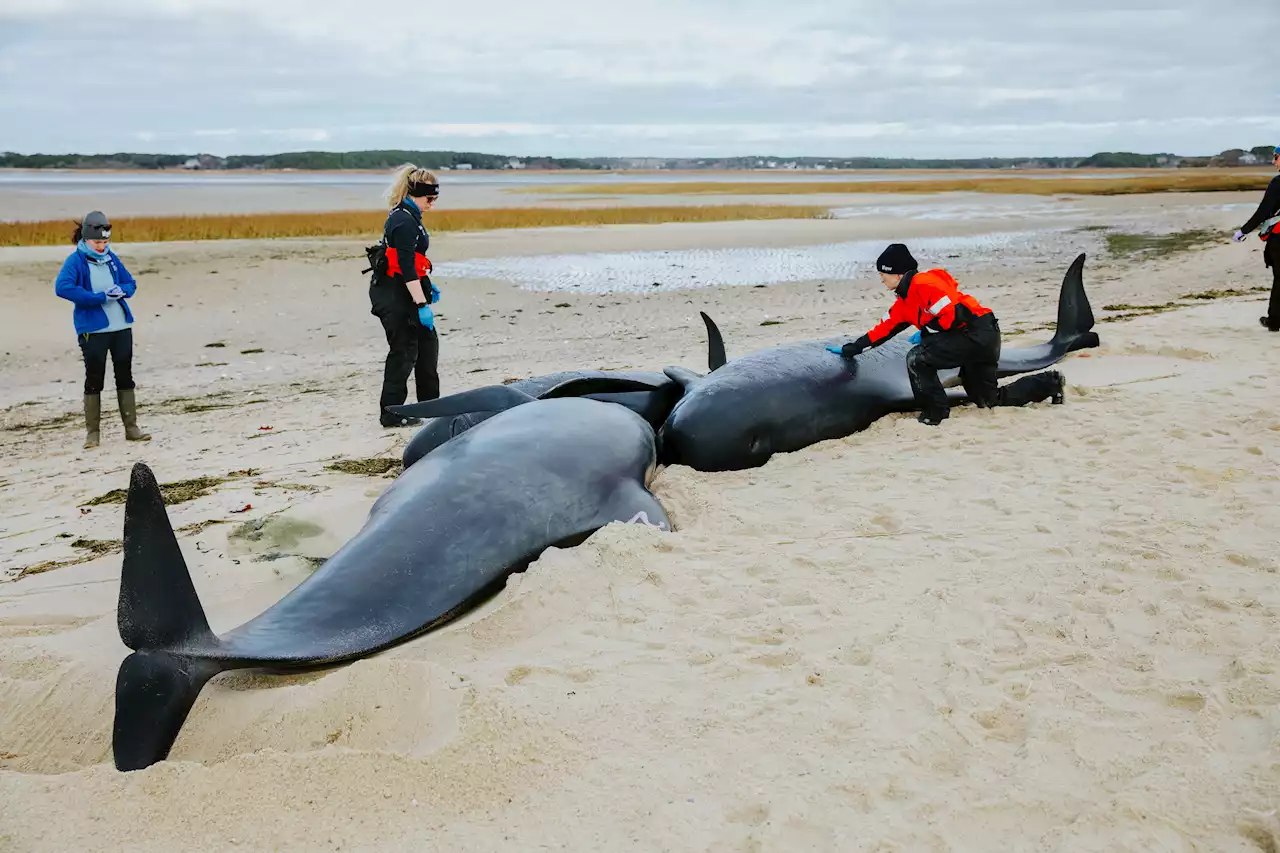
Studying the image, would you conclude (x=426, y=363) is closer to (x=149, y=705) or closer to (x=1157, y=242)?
Result: (x=149, y=705)

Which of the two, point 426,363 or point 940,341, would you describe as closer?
point 940,341

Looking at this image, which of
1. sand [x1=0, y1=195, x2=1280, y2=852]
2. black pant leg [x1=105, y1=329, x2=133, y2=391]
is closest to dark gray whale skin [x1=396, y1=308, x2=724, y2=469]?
sand [x1=0, y1=195, x2=1280, y2=852]

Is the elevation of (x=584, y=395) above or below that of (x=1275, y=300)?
below

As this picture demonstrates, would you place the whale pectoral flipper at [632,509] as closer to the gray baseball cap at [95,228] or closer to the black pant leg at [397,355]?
the black pant leg at [397,355]

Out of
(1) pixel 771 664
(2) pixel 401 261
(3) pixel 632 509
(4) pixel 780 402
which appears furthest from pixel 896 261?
(1) pixel 771 664

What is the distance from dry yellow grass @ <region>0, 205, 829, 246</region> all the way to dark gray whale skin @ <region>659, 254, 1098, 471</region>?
23.1 metres

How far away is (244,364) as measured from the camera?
13.9 metres

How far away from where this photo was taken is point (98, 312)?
29.7ft

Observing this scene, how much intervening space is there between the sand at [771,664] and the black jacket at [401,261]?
1.30 meters

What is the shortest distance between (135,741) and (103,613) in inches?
70.9

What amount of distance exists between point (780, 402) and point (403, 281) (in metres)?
3.77

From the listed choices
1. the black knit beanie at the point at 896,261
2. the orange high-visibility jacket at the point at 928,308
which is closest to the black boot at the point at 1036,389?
the orange high-visibility jacket at the point at 928,308

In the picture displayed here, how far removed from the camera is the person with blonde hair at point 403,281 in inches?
344

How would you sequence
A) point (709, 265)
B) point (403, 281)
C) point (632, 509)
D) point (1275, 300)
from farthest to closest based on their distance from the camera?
point (709, 265), point (1275, 300), point (403, 281), point (632, 509)
